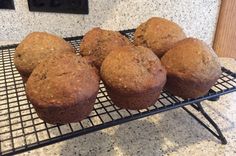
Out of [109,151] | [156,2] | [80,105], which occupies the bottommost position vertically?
[109,151]

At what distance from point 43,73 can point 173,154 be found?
1.19 ft

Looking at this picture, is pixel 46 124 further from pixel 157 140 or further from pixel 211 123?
Result: pixel 211 123

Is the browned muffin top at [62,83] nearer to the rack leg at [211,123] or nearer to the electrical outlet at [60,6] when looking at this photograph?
the rack leg at [211,123]

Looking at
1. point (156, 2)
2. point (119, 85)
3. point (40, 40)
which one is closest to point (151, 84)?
point (119, 85)

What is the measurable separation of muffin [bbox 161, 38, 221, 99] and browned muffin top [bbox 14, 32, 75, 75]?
26cm

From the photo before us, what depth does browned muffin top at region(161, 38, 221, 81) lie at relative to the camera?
603 mm

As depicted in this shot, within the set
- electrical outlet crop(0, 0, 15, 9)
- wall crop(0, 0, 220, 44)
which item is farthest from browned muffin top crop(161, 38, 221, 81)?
electrical outlet crop(0, 0, 15, 9)

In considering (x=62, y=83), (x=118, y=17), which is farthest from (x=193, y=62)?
(x=118, y=17)

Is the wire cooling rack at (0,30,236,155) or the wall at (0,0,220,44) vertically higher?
the wall at (0,0,220,44)

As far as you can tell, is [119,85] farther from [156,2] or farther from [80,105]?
[156,2]

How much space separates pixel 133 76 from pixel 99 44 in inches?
6.3

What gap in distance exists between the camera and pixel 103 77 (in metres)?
0.60

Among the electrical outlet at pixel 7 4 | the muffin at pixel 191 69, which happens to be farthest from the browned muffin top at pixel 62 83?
the electrical outlet at pixel 7 4

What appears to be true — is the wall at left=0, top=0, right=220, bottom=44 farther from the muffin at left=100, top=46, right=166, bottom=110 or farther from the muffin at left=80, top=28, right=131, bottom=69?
the muffin at left=100, top=46, right=166, bottom=110
